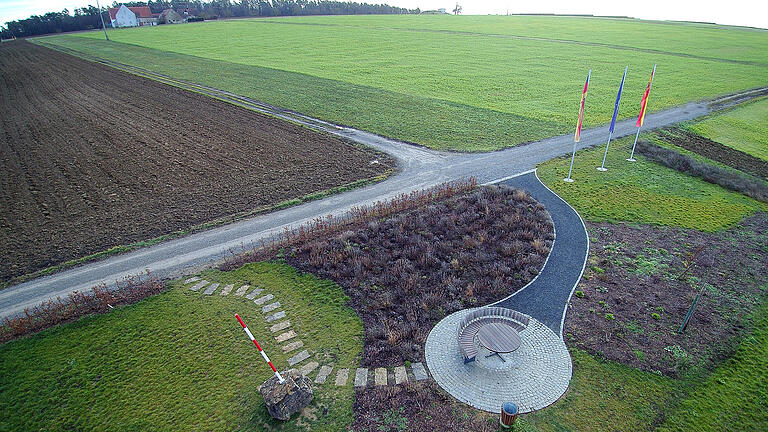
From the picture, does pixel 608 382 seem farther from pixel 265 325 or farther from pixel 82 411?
pixel 82 411

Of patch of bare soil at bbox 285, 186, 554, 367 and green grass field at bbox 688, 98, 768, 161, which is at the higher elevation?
green grass field at bbox 688, 98, 768, 161

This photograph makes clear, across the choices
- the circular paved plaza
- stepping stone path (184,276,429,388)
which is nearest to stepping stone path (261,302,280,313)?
stepping stone path (184,276,429,388)

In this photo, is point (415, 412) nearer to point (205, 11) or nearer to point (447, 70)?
point (447, 70)

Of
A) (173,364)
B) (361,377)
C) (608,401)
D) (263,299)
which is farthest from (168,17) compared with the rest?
(608,401)

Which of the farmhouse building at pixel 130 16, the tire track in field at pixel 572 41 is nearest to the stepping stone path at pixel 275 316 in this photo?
the tire track in field at pixel 572 41

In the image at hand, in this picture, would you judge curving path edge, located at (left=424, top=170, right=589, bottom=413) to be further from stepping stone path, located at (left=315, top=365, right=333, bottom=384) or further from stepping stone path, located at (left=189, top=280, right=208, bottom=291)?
stepping stone path, located at (left=189, top=280, right=208, bottom=291)

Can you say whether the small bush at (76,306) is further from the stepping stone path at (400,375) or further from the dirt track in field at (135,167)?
the stepping stone path at (400,375)

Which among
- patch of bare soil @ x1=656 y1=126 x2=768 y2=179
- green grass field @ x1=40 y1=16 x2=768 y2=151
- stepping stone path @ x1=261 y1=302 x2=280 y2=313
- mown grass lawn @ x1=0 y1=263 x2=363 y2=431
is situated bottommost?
mown grass lawn @ x1=0 y1=263 x2=363 y2=431
